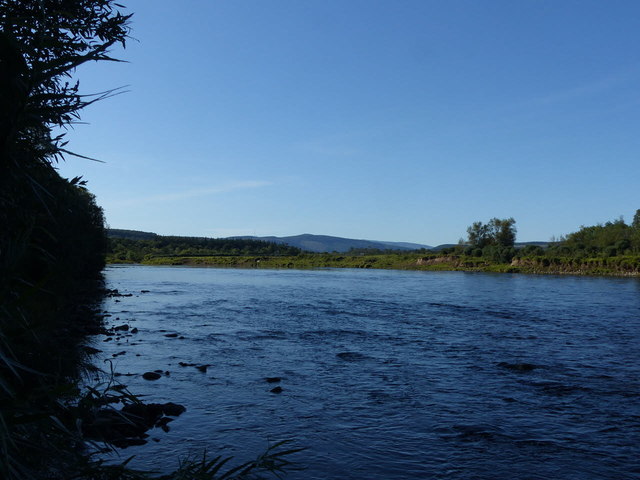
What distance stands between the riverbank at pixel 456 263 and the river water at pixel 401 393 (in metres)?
79.3

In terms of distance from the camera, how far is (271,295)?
2004 inches

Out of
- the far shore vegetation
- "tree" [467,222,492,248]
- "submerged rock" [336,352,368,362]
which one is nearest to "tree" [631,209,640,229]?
the far shore vegetation

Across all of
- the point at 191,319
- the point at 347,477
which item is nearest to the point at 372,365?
the point at 347,477

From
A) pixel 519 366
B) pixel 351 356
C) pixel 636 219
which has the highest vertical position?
pixel 636 219

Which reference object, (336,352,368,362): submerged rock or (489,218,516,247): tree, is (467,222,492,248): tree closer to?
(489,218,516,247): tree

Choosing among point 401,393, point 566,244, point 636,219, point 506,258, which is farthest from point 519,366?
point 636,219

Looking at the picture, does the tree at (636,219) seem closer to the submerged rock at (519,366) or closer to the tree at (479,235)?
the tree at (479,235)

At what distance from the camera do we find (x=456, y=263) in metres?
139

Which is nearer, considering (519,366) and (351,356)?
(519,366)

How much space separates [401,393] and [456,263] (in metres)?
129

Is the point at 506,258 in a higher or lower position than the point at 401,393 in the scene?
higher

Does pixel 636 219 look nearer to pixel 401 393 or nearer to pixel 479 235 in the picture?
A: pixel 479 235

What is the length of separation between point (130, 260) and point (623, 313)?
173630 mm

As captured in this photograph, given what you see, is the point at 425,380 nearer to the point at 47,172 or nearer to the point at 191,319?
the point at 47,172
